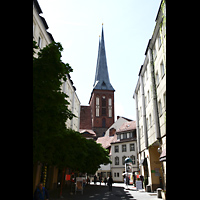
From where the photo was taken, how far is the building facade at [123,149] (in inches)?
2084

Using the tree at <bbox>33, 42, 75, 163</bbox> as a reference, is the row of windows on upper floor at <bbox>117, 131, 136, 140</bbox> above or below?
above

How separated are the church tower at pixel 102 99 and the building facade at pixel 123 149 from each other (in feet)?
104

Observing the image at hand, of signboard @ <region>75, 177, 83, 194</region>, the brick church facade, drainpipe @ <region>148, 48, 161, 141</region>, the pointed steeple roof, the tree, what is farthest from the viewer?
the pointed steeple roof

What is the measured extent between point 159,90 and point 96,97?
75.4m

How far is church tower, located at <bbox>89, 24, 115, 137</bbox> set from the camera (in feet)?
299

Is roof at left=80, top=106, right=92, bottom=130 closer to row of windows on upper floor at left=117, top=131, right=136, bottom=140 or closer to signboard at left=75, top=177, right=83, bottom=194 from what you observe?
row of windows on upper floor at left=117, top=131, right=136, bottom=140

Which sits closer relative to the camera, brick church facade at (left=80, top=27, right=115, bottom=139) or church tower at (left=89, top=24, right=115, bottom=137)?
brick church facade at (left=80, top=27, right=115, bottom=139)

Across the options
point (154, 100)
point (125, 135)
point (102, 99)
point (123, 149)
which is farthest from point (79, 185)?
point (102, 99)

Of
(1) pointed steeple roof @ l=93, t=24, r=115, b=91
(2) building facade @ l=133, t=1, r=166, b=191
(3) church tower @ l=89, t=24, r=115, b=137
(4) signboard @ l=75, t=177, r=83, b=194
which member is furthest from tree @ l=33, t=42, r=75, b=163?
(1) pointed steeple roof @ l=93, t=24, r=115, b=91

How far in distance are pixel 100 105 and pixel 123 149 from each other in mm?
39688

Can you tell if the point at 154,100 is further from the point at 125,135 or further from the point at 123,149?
the point at 123,149
